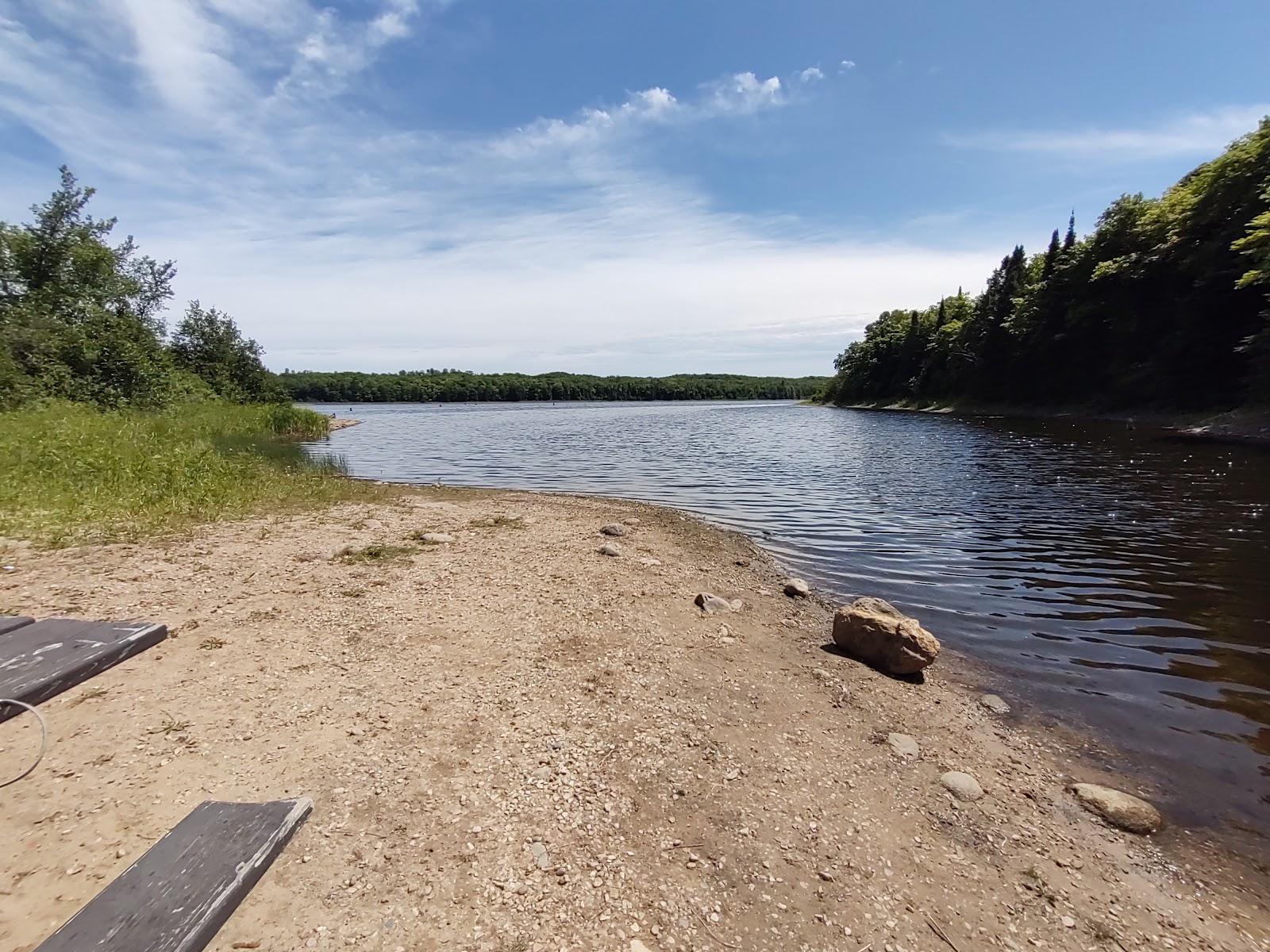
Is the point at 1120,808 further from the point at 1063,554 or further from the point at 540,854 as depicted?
the point at 1063,554

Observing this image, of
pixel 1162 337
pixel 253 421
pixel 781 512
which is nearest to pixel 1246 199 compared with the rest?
pixel 1162 337

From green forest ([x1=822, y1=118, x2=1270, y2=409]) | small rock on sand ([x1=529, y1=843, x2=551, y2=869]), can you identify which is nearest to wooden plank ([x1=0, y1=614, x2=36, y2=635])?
small rock on sand ([x1=529, y1=843, x2=551, y2=869])

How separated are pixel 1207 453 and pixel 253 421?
50679mm

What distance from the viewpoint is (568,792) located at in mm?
4496

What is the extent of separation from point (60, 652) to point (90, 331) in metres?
36.3

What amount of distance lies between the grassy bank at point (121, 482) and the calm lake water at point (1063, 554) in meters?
8.40

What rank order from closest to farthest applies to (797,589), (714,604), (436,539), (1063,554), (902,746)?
(902,746)
(714,604)
(797,589)
(436,539)
(1063,554)

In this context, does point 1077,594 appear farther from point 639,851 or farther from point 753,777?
point 639,851

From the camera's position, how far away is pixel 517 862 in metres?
3.78

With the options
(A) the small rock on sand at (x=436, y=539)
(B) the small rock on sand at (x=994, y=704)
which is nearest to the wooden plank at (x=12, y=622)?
(A) the small rock on sand at (x=436, y=539)

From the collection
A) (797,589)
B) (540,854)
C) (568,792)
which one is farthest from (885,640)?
(540,854)

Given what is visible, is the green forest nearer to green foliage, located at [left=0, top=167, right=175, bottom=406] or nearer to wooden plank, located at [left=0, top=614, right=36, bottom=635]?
wooden plank, located at [left=0, top=614, right=36, bottom=635]

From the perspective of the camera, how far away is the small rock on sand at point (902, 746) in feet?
18.0

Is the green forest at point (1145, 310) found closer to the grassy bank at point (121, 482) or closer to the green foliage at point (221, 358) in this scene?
the grassy bank at point (121, 482)
